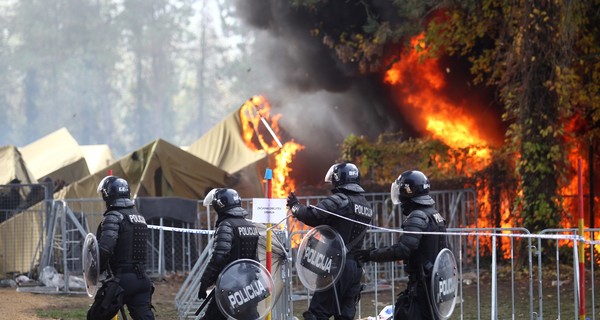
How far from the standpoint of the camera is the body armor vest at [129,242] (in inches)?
382

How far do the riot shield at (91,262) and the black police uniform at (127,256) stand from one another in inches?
2.3

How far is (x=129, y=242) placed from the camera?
31.9 feet

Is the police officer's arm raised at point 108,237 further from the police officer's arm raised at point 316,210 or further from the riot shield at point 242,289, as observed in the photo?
the police officer's arm raised at point 316,210

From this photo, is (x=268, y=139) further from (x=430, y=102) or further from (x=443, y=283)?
(x=443, y=283)

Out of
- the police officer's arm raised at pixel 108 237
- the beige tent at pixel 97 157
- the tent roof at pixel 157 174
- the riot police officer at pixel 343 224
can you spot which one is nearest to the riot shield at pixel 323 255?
the riot police officer at pixel 343 224

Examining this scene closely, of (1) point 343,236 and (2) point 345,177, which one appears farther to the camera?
(2) point 345,177

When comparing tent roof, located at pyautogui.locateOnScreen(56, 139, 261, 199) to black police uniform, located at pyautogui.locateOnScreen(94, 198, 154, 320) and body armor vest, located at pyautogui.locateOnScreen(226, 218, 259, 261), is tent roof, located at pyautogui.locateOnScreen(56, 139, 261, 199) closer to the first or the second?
black police uniform, located at pyautogui.locateOnScreen(94, 198, 154, 320)

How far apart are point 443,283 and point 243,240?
199 centimetres

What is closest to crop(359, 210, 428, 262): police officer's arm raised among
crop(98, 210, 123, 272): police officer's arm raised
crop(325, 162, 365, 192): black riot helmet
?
crop(325, 162, 365, 192): black riot helmet

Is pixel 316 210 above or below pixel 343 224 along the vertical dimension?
above

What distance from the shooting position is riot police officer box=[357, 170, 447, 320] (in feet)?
28.3

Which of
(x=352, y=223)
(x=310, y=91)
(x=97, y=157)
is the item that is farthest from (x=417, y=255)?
(x=97, y=157)

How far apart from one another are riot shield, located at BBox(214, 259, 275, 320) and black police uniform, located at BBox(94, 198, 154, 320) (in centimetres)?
106

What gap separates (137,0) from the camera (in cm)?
6031
